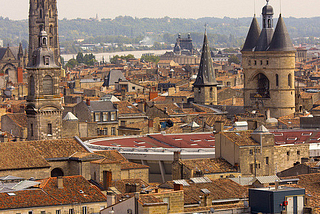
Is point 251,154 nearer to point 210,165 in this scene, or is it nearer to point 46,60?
point 210,165

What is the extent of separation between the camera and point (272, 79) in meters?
92.6

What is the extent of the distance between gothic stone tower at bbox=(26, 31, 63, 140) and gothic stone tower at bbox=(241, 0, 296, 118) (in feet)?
83.6

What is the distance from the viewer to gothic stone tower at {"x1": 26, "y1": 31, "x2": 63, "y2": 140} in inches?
2817

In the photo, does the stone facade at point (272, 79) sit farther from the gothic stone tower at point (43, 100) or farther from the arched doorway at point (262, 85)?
the gothic stone tower at point (43, 100)

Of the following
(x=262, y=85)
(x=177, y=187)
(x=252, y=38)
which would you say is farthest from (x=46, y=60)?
(x=177, y=187)

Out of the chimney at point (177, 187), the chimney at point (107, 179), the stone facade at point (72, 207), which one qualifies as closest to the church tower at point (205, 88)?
the chimney at point (107, 179)

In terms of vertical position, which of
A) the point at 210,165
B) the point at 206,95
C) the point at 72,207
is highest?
the point at 206,95

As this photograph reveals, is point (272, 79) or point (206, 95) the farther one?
point (206, 95)

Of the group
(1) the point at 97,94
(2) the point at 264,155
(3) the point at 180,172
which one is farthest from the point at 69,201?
(1) the point at 97,94

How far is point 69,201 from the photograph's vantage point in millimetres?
46031

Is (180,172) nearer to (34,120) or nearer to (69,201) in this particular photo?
(69,201)

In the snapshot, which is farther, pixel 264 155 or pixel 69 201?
pixel 264 155

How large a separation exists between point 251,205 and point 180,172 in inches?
665

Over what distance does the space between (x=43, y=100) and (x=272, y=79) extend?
27256 mm
